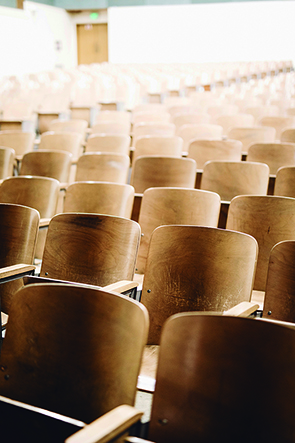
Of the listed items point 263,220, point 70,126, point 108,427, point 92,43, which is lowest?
point 108,427

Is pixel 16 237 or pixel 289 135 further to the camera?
pixel 289 135

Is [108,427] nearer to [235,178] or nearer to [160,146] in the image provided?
[235,178]

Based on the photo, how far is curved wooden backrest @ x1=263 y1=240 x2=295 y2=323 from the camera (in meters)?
1.13

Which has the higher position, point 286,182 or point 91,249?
point 286,182

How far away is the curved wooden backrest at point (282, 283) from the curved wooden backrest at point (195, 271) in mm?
60

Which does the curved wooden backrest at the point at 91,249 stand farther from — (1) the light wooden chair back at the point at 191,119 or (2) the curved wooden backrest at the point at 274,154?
(1) the light wooden chair back at the point at 191,119

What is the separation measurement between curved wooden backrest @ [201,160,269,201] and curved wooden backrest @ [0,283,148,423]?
131 centimetres

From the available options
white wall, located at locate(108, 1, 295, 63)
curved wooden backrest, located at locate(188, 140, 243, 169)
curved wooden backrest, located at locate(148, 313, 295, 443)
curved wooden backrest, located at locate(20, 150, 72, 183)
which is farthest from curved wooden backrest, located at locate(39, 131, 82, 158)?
white wall, located at locate(108, 1, 295, 63)

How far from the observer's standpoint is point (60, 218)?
145cm

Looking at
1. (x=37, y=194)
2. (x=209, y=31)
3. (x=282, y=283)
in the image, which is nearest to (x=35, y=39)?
(x=209, y=31)

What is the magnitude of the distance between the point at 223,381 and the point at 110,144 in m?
2.19

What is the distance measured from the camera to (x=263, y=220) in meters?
1.55

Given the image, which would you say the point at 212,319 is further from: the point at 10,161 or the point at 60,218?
the point at 10,161

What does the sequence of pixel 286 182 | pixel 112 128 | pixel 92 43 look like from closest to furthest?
pixel 286 182 → pixel 112 128 → pixel 92 43
